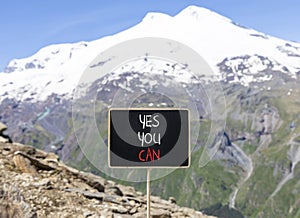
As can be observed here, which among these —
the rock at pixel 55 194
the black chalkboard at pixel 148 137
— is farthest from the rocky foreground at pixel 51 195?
the black chalkboard at pixel 148 137

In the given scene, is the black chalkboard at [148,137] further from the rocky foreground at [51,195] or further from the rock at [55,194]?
the rock at [55,194]

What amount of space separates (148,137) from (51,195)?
5051mm

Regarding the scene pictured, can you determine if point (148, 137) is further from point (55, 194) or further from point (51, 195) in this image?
point (55, 194)

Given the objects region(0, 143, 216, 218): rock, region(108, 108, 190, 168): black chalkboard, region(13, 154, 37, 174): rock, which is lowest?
region(0, 143, 216, 218): rock

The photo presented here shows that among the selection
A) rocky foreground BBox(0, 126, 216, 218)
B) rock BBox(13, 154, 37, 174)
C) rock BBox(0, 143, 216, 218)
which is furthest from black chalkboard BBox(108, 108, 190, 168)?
rock BBox(13, 154, 37, 174)

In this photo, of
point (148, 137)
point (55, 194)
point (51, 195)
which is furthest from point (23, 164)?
point (148, 137)

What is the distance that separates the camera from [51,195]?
48.0ft

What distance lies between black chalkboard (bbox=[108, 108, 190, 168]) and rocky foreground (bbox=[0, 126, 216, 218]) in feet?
9.04

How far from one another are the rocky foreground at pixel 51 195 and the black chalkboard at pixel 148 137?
2.75 metres

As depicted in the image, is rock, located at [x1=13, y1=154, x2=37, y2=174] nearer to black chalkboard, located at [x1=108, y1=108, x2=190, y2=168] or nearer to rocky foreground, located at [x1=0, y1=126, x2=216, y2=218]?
rocky foreground, located at [x1=0, y1=126, x2=216, y2=218]

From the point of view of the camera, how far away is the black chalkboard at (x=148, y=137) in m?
10.9

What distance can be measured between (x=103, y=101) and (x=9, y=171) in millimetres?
5936

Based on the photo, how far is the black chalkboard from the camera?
10.9 meters

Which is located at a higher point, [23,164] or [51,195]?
[23,164]
